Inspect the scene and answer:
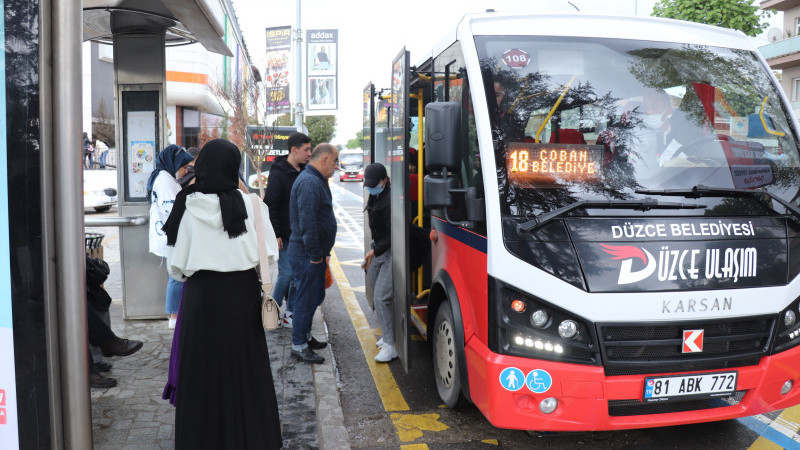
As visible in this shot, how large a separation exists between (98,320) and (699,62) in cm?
445

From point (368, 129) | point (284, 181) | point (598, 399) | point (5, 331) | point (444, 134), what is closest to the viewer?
point (5, 331)

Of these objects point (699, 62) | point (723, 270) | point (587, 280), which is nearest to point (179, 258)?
point (587, 280)

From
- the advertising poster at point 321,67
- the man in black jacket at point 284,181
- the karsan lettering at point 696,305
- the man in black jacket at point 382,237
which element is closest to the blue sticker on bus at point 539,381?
the karsan lettering at point 696,305

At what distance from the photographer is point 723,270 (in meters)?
3.40

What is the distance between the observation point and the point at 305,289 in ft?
17.4

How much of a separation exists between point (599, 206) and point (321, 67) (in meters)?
25.9

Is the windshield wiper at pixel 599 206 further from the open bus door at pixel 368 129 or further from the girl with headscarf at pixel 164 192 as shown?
the open bus door at pixel 368 129

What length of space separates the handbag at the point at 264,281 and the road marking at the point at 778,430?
9.87 ft

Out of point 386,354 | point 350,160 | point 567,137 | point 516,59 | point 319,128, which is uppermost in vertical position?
point 319,128

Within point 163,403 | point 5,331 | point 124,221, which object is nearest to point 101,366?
point 163,403

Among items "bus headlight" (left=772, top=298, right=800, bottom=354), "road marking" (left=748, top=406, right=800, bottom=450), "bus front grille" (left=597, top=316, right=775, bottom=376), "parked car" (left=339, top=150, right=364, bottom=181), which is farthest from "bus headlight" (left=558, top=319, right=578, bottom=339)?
"parked car" (left=339, top=150, right=364, bottom=181)

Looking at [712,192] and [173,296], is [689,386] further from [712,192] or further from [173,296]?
[173,296]

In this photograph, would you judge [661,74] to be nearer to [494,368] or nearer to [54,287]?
[494,368]

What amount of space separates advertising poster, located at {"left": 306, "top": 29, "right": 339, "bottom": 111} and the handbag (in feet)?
82.8
